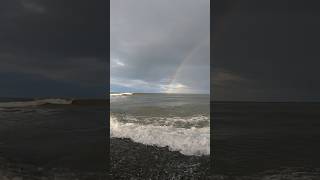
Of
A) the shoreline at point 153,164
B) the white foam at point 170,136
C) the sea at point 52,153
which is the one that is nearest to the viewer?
the sea at point 52,153

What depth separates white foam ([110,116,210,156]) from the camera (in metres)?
15.6

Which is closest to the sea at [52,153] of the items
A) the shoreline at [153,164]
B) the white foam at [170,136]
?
the shoreline at [153,164]

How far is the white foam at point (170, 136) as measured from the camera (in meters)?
15.6

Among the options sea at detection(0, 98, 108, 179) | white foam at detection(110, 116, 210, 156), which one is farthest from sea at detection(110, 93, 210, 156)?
sea at detection(0, 98, 108, 179)

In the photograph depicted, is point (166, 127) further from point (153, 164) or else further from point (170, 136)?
point (153, 164)

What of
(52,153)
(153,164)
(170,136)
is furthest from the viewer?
(170,136)

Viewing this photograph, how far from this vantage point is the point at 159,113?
88.3 feet

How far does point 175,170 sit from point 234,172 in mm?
2110

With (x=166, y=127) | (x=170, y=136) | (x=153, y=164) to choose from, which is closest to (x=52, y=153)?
(x=153, y=164)

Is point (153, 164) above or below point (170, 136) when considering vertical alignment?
below

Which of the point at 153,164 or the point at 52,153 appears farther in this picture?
the point at 52,153

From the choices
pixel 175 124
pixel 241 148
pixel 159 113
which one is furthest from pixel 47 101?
pixel 241 148

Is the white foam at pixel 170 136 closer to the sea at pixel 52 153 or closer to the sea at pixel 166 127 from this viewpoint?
the sea at pixel 166 127

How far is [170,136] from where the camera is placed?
56.9ft
